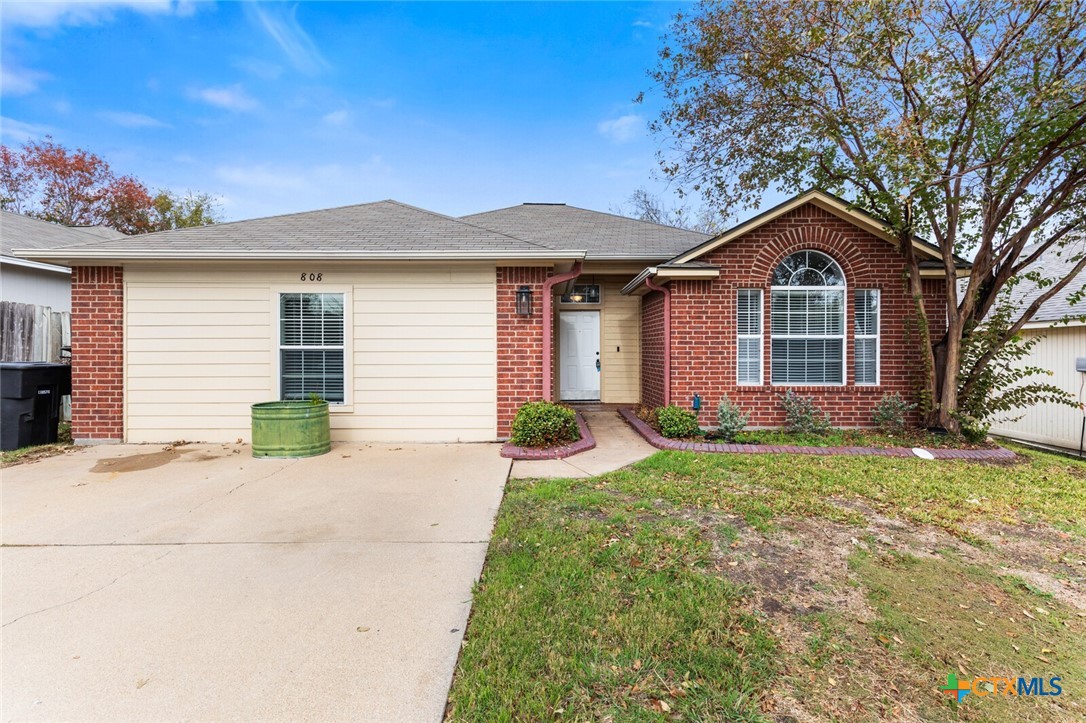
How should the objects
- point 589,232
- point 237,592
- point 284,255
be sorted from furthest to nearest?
point 589,232 → point 284,255 → point 237,592

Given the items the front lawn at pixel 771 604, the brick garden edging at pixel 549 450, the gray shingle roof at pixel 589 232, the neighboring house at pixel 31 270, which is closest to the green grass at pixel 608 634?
the front lawn at pixel 771 604

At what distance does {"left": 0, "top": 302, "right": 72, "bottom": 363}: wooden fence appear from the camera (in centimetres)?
773

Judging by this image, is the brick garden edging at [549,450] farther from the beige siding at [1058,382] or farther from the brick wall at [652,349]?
the beige siding at [1058,382]

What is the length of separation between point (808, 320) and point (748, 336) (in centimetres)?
99

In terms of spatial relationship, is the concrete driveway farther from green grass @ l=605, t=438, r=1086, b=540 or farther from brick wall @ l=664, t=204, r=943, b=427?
brick wall @ l=664, t=204, r=943, b=427

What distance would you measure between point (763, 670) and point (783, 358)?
20.9ft

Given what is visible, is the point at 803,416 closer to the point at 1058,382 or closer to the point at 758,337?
the point at 758,337

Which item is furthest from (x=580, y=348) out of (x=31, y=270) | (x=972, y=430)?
(x=31, y=270)

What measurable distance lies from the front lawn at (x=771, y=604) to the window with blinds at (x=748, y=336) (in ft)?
10.1

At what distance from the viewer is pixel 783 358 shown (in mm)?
7613

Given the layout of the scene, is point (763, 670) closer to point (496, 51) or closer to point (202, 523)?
point (202, 523)

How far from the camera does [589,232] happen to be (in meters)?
10.6

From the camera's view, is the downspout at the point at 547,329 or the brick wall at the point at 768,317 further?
the brick wall at the point at 768,317

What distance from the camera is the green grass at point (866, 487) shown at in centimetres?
416
